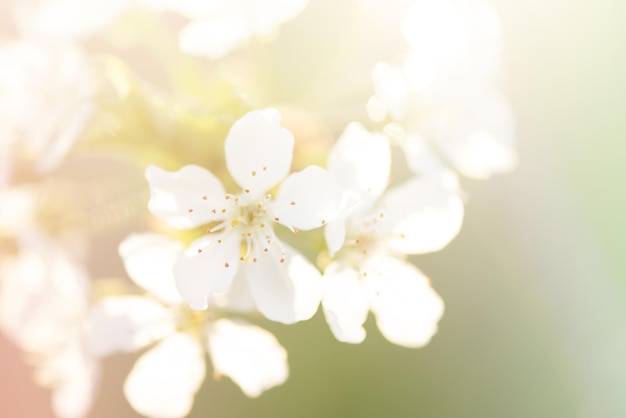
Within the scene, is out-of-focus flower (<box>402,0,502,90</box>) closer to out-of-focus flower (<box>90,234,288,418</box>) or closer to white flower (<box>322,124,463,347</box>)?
white flower (<box>322,124,463,347</box>)

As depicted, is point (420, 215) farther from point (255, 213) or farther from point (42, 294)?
point (42, 294)

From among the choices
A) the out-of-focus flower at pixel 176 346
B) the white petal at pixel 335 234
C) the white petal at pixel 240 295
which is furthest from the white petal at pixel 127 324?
the white petal at pixel 335 234

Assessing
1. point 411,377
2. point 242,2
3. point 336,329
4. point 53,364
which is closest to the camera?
point 336,329

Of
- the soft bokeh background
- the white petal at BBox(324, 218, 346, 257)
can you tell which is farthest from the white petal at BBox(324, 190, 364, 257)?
the soft bokeh background

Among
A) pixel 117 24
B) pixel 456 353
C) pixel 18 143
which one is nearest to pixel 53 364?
pixel 18 143

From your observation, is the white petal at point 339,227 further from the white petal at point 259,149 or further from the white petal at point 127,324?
the white petal at point 127,324

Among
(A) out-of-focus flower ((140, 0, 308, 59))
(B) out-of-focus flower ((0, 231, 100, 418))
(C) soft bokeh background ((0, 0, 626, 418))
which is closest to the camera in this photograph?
(A) out-of-focus flower ((140, 0, 308, 59))

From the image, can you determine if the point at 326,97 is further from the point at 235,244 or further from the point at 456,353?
the point at 456,353
